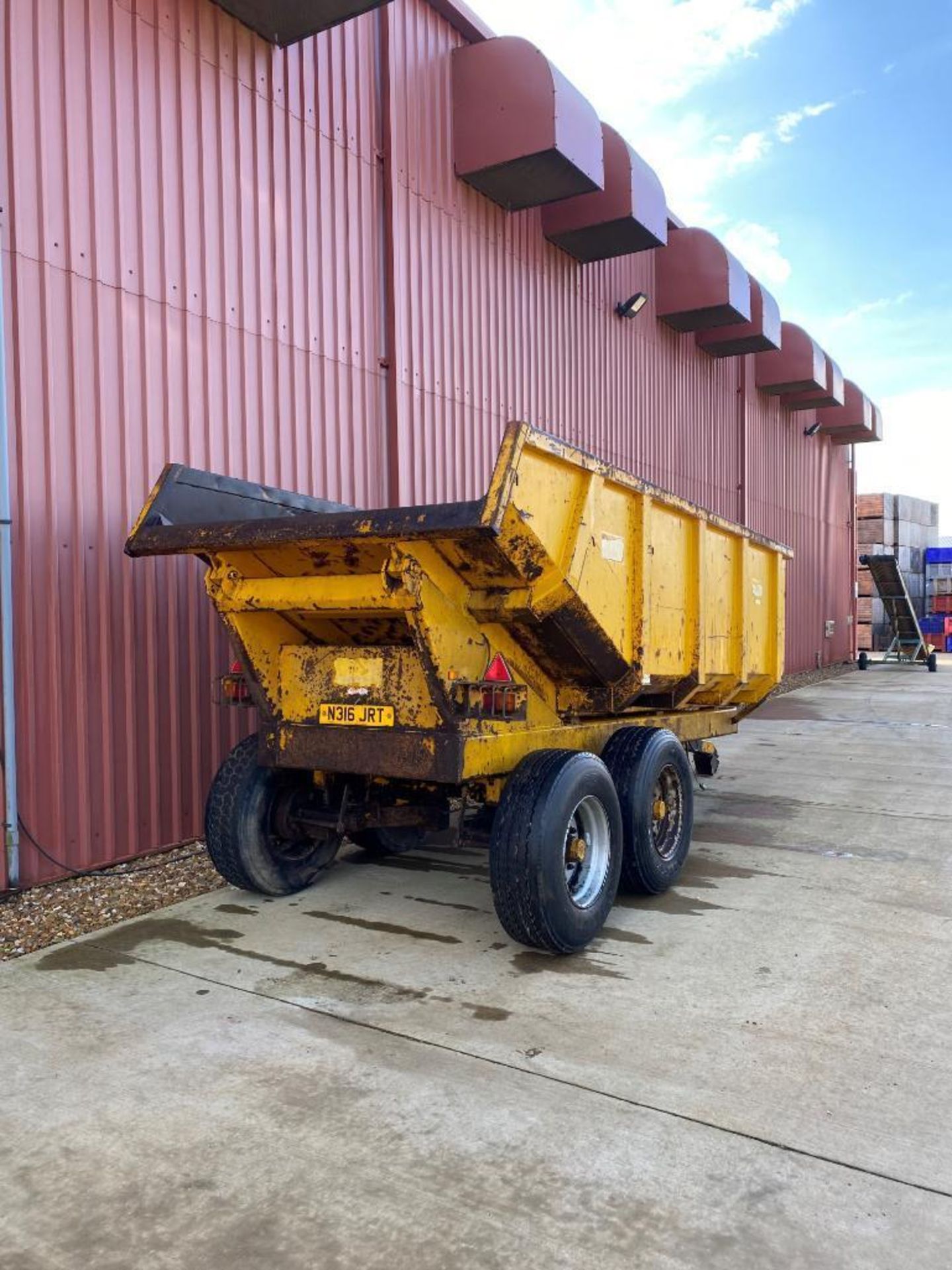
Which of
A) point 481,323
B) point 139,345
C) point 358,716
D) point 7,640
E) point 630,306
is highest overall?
point 630,306

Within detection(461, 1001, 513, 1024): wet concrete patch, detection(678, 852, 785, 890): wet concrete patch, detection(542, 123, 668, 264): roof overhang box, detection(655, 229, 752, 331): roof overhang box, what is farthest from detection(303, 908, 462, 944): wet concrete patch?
detection(655, 229, 752, 331): roof overhang box

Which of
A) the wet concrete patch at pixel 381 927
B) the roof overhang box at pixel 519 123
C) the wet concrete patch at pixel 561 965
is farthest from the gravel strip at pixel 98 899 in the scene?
the roof overhang box at pixel 519 123

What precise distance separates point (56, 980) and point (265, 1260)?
2.19m

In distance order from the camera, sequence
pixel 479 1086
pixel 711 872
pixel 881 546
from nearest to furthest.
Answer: pixel 479 1086 → pixel 711 872 → pixel 881 546

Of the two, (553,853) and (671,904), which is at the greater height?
(553,853)

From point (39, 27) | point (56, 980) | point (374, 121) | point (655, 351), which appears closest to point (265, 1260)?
point (56, 980)

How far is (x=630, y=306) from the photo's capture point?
508 inches

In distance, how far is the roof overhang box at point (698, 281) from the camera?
1372 cm

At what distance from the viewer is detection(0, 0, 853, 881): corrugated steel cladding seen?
207 inches

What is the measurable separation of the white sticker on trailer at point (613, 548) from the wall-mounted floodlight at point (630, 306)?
354 inches

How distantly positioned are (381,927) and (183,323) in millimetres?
4206

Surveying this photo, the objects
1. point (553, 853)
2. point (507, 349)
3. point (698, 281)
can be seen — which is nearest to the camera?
point (553, 853)

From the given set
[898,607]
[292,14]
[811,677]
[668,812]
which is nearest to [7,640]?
[668,812]

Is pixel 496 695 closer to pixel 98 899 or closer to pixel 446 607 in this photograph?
pixel 446 607
